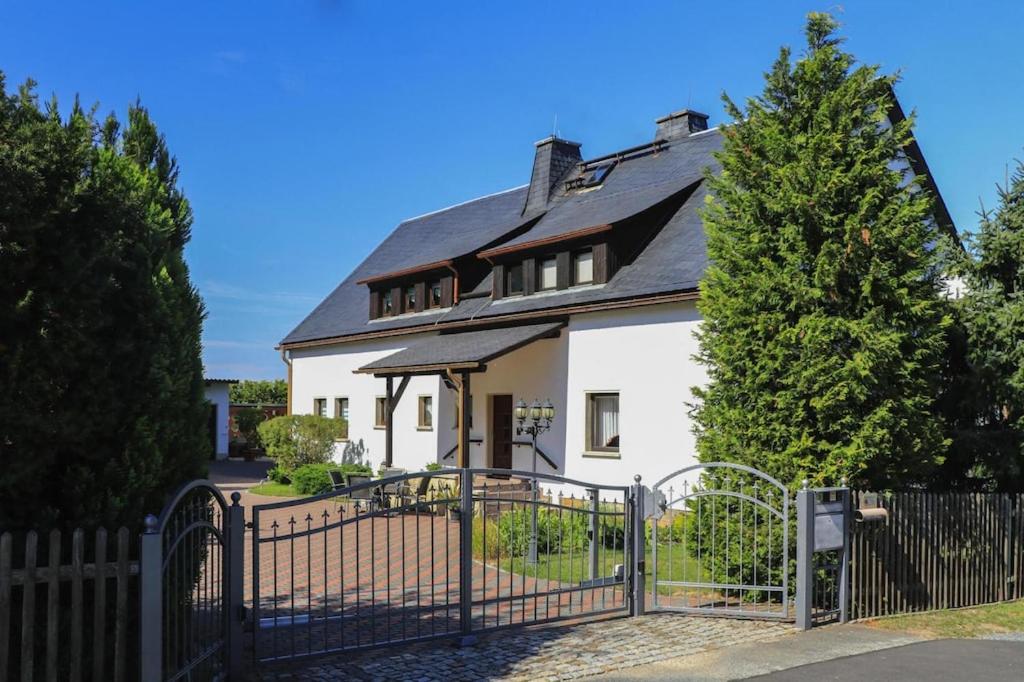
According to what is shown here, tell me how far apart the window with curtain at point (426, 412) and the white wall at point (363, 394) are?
5.5 inches

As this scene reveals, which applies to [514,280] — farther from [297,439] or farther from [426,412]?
[297,439]

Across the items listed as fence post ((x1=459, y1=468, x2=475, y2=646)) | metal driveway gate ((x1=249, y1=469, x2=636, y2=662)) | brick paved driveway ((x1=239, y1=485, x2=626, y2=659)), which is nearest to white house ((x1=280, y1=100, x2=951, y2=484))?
metal driveway gate ((x1=249, y1=469, x2=636, y2=662))

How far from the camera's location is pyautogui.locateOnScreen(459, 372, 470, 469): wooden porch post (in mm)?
19039

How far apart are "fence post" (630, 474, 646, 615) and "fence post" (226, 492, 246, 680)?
4009 mm

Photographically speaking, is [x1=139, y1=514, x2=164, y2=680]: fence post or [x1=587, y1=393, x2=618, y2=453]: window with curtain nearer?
[x1=139, y1=514, x2=164, y2=680]: fence post

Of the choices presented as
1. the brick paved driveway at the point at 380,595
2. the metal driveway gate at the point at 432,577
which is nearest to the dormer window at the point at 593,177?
the metal driveway gate at the point at 432,577

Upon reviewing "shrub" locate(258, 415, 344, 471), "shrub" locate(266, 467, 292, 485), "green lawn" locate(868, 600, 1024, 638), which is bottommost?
"shrub" locate(266, 467, 292, 485)

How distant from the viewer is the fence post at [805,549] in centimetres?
873

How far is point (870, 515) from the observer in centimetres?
902

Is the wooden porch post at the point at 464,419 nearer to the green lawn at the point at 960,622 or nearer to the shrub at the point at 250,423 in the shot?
the green lawn at the point at 960,622

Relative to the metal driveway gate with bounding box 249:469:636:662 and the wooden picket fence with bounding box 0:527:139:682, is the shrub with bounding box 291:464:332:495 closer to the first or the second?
the metal driveway gate with bounding box 249:469:636:662

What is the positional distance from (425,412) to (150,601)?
759 inches

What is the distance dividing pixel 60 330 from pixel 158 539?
1.27m

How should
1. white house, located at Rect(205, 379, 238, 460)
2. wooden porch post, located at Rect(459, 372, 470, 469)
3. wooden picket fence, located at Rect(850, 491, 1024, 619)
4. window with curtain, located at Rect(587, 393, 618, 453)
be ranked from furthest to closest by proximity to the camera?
white house, located at Rect(205, 379, 238, 460)
wooden porch post, located at Rect(459, 372, 470, 469)
window with curtain, located at Rect(587, 393, 618, 453)
wooden picket fence, located at Rect(850, 491, 1024, 619)
